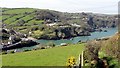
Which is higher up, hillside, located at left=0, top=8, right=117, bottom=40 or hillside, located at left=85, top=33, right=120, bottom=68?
hillside, located at left=85, top=33, right=120, bottom=68

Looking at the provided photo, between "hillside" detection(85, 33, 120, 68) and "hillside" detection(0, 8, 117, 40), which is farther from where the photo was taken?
"hillside" detection(0, 8, 117, 40)

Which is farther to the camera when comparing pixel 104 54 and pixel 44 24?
pixel 44 24

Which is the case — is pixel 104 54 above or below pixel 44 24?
above

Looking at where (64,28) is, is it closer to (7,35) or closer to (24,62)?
(7,35)

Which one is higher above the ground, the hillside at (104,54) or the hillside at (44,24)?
the hillside at (104,54)

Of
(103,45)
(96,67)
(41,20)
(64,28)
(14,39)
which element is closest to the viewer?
→ (96,67)

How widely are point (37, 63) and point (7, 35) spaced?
72.9m

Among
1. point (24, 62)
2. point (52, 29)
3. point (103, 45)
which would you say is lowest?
point (52, 29)

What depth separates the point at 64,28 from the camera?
364 feet

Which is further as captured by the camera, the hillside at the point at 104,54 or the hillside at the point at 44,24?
the hillside at the point at 44,24

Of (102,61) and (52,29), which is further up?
(102,61)

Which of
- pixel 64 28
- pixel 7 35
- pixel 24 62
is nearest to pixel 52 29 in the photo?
pixel 64 28

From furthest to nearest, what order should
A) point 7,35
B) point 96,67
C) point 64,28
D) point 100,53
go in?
1. point 64,28
2. point 7,35
3. point 100,53
4. point 96,67

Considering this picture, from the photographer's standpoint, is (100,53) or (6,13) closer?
(100,53)
